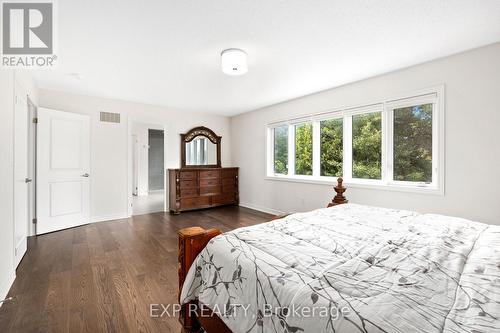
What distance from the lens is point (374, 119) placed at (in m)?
3.44

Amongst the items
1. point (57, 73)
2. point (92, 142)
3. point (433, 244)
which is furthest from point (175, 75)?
point (433, 244)

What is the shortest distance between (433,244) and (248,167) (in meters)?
4.54

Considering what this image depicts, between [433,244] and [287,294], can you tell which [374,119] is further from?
[287,294]

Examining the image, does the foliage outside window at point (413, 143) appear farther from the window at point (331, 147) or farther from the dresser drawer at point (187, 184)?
the dresser drawer at point (187, 184)

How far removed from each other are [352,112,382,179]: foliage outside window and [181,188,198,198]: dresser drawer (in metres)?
3.22

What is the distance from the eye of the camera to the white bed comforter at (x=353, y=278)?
0.71 meters

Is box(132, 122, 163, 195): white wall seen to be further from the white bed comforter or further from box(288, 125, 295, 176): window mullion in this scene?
the white bed comforter

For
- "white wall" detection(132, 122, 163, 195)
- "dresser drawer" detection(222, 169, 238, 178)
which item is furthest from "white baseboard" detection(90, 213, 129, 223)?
"white wall" detection(132, 122, 163, 195)

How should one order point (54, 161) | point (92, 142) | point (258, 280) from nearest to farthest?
1. point (258, 280)
2. point (54, 161)
3. point (92, 142)

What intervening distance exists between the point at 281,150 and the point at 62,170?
391 cm

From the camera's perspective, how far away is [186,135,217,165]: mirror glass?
5516 mm

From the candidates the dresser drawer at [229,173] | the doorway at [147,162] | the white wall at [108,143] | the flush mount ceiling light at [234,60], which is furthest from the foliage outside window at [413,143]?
the doorway at [147,162]

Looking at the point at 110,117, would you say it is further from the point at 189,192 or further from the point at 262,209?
the point at 262,209

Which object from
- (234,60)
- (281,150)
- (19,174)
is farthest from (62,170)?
(281,150)
